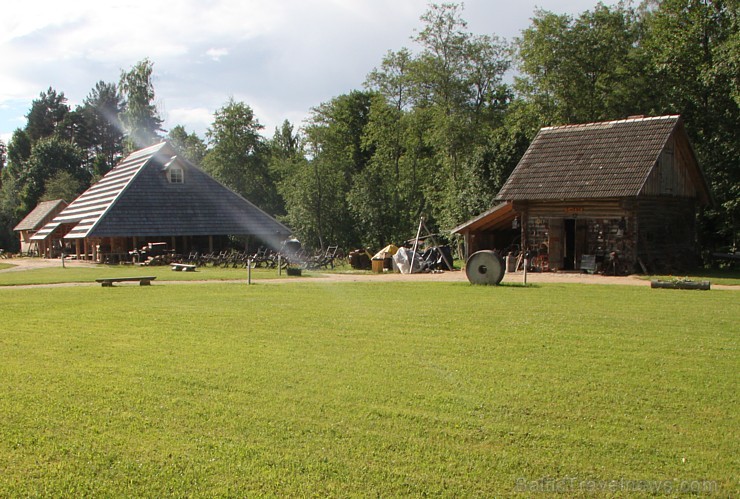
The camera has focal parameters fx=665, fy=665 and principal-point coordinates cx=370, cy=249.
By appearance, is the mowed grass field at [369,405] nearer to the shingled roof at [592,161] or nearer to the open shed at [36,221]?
the shingled roof at [592,161]

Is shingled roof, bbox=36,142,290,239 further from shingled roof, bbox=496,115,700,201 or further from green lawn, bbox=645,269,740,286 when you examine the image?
green lawn, bbox=645,269,740,286

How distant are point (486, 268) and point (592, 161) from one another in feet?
33.3

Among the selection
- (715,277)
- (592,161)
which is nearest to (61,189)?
(592,161)

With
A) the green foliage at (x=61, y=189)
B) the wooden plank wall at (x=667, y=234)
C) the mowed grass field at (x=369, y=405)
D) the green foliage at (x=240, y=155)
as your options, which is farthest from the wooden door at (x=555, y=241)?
the green foliage at (x=61, y=189)

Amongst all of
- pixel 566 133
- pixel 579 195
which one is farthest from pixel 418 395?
pixel 566 133

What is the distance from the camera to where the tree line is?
34344 millimetres

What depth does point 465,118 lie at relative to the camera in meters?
45.6

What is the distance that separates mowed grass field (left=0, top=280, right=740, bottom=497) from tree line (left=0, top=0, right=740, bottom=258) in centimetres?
2517

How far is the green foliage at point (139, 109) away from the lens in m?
67.9

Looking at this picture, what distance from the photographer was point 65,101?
339ft

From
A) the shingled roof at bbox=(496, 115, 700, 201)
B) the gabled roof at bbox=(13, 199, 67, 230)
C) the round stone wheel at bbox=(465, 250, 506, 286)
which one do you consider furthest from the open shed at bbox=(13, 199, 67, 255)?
the round stone wheel at bbox=(465, 250, 506, 286)

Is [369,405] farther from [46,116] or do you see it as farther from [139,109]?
[46,116]

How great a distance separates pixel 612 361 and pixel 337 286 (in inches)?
517

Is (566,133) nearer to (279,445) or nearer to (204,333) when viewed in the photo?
(204,333)
